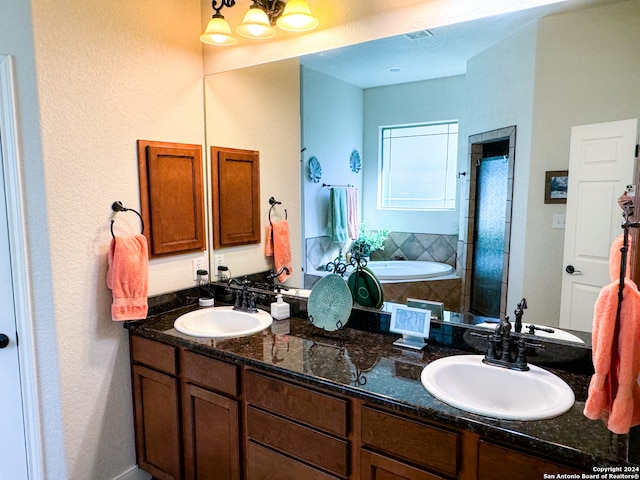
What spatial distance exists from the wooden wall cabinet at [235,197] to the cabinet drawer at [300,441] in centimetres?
113

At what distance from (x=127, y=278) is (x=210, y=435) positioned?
823 millimetres

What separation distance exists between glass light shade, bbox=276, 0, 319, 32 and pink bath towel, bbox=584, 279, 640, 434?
157cm

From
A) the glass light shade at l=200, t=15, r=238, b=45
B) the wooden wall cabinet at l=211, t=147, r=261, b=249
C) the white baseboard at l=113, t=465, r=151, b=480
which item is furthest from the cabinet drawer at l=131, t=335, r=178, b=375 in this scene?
the glass light shade at l=200, t=15, r=238, b=45

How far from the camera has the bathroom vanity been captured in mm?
1165

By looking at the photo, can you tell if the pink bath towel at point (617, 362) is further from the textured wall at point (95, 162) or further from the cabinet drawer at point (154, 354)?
the textured wall at point (95, 162)

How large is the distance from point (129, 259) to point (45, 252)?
337 mm

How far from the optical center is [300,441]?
1.57 meters

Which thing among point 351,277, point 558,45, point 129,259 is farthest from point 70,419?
point 558,45

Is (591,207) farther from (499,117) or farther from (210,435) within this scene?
(210,435)

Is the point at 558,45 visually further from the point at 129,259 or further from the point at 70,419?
the point at 70,419

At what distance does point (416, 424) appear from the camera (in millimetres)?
1307

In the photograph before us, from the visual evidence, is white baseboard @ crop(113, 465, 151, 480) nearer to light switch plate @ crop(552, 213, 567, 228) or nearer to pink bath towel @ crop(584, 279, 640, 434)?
pink bath towel @ crop(584, 279, 640, 434)

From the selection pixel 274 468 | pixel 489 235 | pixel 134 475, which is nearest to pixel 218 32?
pixel 489 235

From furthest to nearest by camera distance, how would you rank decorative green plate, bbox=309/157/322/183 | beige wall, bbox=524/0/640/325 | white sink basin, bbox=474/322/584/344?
decorative green plate, bbox=309/157/322/183
white sink basin, bbox=474/322/584/344
beige wall, bbox=524/0/640/325
